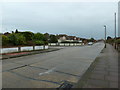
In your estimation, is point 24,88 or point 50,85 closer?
point 24,88

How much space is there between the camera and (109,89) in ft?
11.4

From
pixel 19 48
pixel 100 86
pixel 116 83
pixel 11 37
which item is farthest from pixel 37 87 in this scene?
pixel 11 37

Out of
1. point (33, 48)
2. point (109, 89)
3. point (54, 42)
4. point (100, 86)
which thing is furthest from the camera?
point (54, 42)

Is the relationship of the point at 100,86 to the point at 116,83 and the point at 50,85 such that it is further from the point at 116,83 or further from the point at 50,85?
the point at 50,85

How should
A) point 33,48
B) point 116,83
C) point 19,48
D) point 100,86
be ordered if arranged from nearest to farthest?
point 100,86, point 116,83, point 19,48, point 33,48

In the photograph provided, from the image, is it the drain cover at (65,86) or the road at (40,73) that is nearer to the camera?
the drain cover at (65,86)

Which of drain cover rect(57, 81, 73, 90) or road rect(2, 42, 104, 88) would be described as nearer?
drain cover rect(57, 81, 73, 90)

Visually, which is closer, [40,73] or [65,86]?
[65,86]

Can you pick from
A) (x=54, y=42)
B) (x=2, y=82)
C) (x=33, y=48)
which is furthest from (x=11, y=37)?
(x=54, y=42)

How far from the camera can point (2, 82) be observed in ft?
14.3

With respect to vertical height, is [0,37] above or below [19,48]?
above

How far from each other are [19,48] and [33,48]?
365 centimetres

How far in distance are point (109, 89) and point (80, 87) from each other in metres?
1.00

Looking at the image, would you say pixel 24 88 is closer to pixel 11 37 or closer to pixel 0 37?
pixel 0 37
